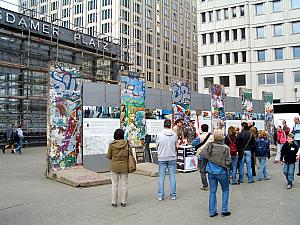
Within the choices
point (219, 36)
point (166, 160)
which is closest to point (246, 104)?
point (166, 160)

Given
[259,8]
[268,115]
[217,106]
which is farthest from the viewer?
[259,8]

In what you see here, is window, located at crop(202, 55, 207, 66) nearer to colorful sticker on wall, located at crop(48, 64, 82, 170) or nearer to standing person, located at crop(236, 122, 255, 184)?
colorful sticker on wall, located at crop(48, 64, 82, 170)

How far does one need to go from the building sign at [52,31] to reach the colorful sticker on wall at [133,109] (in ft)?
42.3

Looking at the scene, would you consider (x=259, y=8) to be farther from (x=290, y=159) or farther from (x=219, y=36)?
(x=290, y=159)

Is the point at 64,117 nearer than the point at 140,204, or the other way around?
the point at 140,204

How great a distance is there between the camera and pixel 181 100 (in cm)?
1499

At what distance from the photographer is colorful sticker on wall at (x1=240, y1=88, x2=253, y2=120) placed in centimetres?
1998

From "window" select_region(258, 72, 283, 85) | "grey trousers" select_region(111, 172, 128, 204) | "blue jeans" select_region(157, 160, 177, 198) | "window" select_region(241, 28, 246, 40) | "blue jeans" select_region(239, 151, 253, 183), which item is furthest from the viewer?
"window" select_region(241, 28, 246, 40)

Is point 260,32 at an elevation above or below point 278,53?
above

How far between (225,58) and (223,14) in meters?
6.74

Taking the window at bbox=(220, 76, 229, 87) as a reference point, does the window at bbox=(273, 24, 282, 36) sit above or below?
above

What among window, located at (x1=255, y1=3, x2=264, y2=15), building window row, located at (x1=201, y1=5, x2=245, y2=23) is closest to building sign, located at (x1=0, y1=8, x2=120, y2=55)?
building window row, located at (x1=201, y1=5, x2=245, y2=23)

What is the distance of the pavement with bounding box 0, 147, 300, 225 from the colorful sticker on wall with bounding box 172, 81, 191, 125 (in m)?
5.16

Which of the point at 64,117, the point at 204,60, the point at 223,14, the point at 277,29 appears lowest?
the point at 64,117
